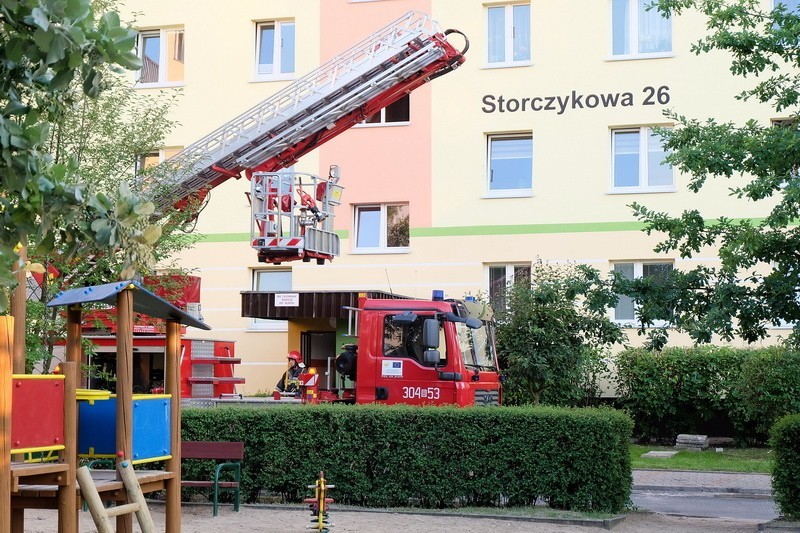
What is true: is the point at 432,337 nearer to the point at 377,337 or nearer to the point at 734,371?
the point at 377,337

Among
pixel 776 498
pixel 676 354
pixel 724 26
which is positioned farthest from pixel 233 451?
pixel 676 354

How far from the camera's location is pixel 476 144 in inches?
1107

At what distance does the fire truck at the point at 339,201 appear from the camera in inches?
620

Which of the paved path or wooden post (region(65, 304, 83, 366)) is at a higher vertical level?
wooden post (region(65, 304, 83, 366))

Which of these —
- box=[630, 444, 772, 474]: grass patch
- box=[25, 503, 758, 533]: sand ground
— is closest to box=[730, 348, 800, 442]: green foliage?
box=[630, 444, 772, 474]: grass patch

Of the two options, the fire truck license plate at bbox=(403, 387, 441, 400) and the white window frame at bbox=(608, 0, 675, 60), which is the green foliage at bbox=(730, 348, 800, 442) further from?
the fire truck license plate at bbox=(403, 387, 441, 400)

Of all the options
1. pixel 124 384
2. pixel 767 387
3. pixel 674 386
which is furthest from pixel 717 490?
pixel 124 384

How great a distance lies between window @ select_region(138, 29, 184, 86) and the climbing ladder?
21.5 m

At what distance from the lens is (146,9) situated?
99.8ft

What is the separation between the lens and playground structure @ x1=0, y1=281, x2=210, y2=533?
8.61 metres

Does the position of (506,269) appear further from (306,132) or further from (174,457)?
(174,457)

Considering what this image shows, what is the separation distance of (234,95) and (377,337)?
49.9 ft

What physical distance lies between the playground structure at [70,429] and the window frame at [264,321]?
17406mm

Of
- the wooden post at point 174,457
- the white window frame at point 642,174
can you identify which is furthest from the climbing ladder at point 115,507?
the white window frame at point 642,174
